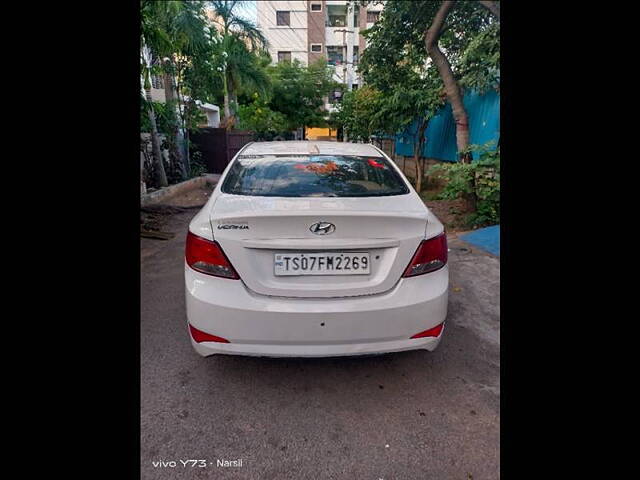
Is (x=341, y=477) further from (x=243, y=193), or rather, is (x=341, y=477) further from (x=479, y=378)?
(x=243, y=193)

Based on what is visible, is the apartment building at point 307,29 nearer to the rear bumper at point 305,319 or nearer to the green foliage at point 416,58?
the green foliage at point 416,58

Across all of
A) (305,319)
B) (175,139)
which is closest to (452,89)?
(305,319)

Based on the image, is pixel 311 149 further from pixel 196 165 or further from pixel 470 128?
pixel 196 165

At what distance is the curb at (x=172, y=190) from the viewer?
7.83m

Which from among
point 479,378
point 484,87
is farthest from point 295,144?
point 484,87

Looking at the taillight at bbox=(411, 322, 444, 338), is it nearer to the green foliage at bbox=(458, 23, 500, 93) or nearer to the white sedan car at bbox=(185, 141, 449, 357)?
the white sedan car at bbox=(185, 141, 449, 357)

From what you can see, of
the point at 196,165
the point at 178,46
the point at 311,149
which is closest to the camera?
the point at 311,149

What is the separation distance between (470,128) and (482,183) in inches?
95.0

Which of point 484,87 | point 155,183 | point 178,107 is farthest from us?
point 178,107

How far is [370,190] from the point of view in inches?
93.0

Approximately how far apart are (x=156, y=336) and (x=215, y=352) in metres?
1.09

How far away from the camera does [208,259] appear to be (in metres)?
1.92

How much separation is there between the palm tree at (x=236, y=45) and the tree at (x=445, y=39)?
271 inches

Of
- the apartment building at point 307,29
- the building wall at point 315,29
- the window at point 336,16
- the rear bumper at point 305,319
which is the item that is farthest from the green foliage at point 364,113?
the window at point 336,16
